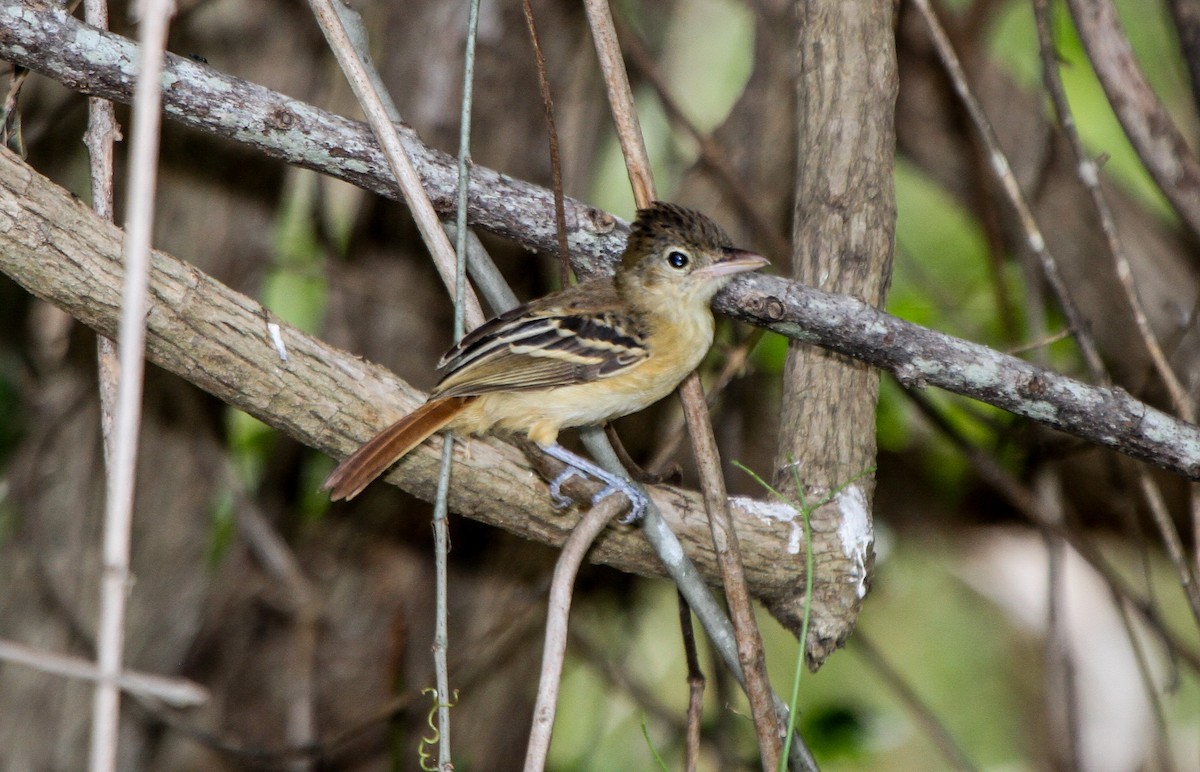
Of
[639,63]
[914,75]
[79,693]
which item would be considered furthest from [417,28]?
[79,693]

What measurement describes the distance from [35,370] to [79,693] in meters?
1.13

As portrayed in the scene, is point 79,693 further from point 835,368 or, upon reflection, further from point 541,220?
point 835,368

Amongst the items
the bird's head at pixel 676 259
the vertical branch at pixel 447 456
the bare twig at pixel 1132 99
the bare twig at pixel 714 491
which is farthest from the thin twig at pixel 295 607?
the bare twig at pixel 1132 99

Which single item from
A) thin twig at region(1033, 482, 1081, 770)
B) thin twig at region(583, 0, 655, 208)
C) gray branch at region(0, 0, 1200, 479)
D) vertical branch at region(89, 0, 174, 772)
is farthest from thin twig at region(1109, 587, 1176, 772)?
vertical branch at region(89, 0, 174, 772)

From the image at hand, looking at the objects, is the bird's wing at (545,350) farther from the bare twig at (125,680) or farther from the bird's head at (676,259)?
the bare twig at (125,680)

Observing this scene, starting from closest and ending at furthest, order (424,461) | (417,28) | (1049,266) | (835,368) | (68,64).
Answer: (68,64) < (424,461) < (835,368) < (1049,266) < (417,28)

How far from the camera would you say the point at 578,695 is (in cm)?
512

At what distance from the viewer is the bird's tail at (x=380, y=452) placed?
94.3 inches

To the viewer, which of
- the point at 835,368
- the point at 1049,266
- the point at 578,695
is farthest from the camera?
the point at 578,695


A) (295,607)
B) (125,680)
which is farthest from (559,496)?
(295,607)

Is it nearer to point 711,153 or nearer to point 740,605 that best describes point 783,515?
point 740,605

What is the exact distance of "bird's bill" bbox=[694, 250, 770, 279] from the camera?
8.93ft

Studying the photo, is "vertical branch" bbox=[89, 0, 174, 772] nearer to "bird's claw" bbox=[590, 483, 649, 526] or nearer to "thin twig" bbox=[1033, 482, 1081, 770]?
"bird's claw" bbox=[590, 483, 649, 526]

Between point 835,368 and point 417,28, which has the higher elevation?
point 417,28
